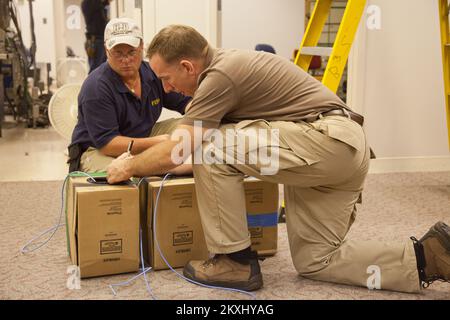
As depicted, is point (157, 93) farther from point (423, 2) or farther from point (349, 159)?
point (423, 2)

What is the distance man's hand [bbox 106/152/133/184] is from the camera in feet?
6.16

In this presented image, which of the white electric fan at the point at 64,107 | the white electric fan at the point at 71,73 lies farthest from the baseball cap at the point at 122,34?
the white electric fan at the point at 71,73

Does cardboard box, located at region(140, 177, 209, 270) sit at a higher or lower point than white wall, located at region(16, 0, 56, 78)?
lower

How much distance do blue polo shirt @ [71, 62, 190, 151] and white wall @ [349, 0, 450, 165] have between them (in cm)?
175

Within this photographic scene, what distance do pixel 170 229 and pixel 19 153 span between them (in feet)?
9.39

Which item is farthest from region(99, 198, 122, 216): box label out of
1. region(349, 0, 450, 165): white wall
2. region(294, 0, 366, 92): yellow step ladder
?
region(349, 0, 450, 165): white wall

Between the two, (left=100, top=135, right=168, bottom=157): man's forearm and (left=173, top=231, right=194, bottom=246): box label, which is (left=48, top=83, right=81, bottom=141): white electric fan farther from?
(left=173, top=231, right=194, bottom=246): box label

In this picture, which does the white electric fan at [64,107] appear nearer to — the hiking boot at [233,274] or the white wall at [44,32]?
the hiking boot at [233,274]

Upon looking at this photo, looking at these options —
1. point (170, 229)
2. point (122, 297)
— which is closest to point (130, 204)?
point (170, 229)

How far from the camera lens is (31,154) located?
14.4ft

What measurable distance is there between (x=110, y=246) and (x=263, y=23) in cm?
614

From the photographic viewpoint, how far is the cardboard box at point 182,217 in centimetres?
195

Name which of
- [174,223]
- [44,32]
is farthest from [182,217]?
[44,32]

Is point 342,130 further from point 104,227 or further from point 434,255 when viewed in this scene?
point 104,227
